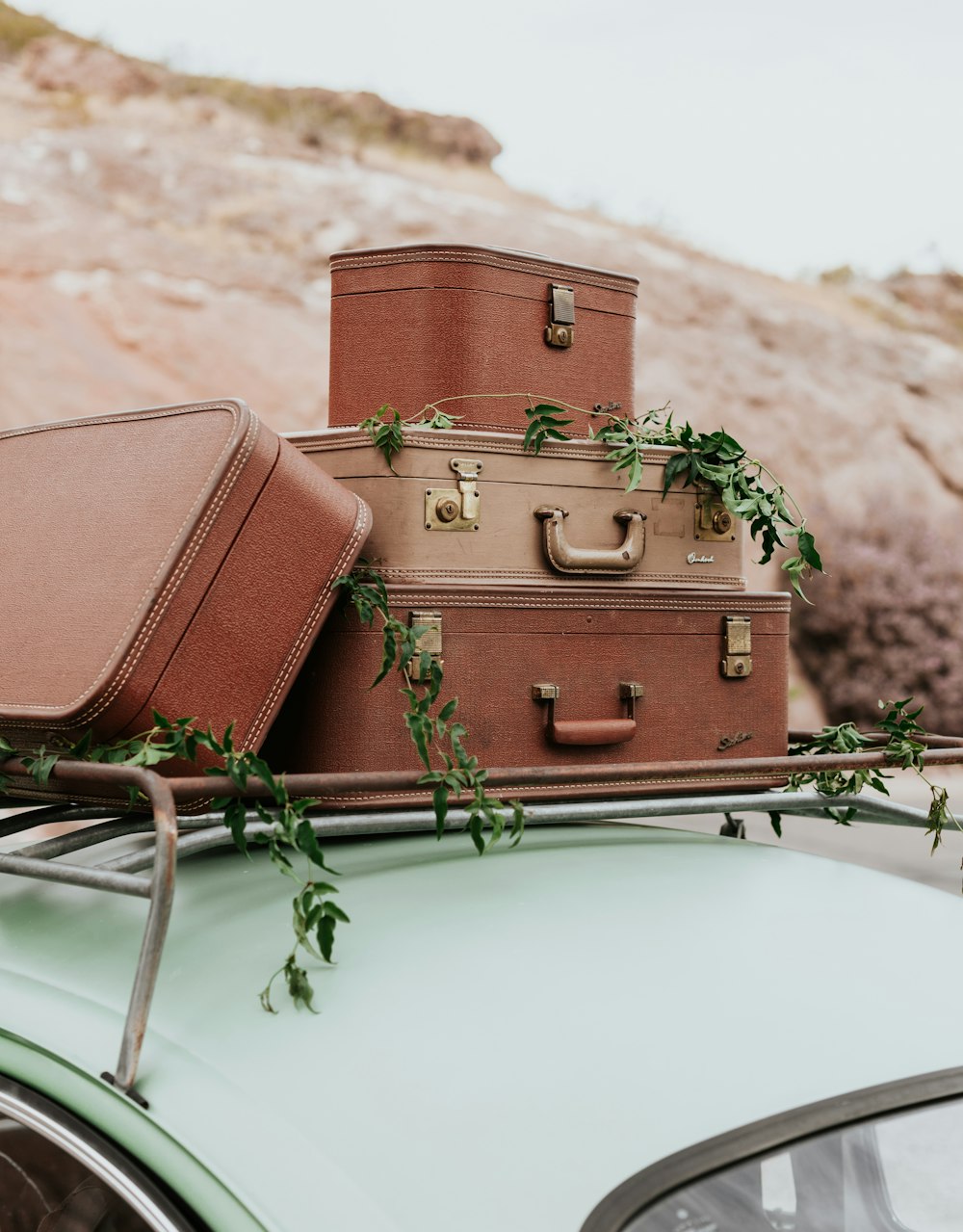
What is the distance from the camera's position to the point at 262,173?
13.1 m

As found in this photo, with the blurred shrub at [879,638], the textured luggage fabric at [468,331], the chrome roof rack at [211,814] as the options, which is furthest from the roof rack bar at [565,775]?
the blurred shrub at [879,638]

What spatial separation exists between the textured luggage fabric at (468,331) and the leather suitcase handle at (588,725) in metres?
0.53

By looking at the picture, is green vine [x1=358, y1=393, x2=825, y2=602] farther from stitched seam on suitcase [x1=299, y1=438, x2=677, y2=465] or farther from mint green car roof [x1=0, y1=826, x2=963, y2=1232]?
mint green car roof [x1=0, y1=826, x2=963, y2=1232]

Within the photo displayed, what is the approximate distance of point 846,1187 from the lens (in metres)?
1.18

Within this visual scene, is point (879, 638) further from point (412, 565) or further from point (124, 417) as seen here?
point (124, 417)

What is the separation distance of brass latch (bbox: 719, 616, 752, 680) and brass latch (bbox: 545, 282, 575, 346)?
609 millimetres

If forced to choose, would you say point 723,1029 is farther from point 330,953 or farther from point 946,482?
point 946,482

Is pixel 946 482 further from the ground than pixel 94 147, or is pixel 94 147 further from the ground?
pixel 94 147

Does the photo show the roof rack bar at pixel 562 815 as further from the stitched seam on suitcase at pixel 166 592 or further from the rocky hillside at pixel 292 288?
the rocky hillside at pixel 292 288

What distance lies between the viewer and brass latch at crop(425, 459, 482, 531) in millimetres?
1775

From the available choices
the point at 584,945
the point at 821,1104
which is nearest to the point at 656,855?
the point at 584,945

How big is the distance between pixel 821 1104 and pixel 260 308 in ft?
37.2

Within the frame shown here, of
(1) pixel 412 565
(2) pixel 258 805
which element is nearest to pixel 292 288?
(1) pixel 412 565

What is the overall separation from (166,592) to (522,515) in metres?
0.66
